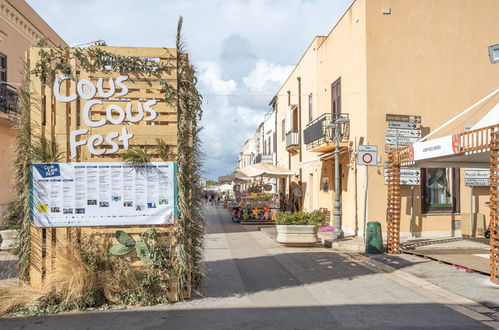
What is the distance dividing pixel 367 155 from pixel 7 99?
11.6 metres

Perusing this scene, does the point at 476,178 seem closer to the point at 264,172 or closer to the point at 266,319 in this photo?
the point at 264,172

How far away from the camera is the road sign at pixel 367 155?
1235cm

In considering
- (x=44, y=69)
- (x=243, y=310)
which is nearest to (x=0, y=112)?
(x=44, y=69)

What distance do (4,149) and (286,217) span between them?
33.9ft

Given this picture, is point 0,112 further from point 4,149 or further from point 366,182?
point 366,182

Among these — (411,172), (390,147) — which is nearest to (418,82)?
(390,147)

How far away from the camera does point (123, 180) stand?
6.78 metres

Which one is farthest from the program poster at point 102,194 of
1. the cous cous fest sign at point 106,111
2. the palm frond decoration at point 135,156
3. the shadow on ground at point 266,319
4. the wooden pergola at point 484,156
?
the wooden pergola at point 484,156

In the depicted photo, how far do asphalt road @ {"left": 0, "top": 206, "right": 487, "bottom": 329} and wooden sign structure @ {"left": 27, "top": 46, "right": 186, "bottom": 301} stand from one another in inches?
28.5

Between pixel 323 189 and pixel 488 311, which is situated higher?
pixel 323 189

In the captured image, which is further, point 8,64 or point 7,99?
point 8,64

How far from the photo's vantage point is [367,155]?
40.6ft

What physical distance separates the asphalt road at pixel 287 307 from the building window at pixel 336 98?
914 cm

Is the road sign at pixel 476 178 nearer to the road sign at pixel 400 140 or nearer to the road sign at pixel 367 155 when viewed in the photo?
the road sign at pixel 400 140
